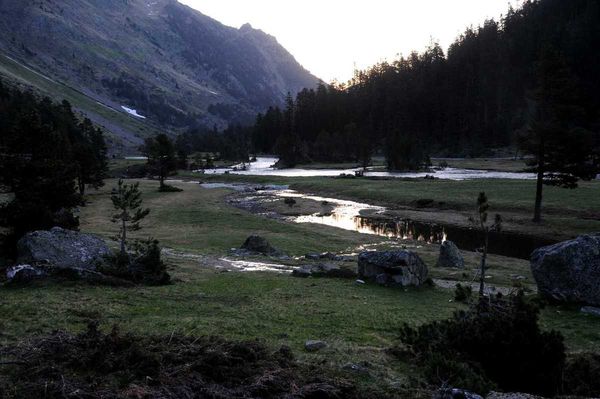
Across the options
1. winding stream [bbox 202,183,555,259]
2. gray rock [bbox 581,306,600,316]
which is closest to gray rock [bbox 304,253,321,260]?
winding stream [bbox 202,183,555,259]

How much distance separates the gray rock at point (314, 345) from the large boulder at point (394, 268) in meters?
12.0

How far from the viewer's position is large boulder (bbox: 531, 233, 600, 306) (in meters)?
19.8

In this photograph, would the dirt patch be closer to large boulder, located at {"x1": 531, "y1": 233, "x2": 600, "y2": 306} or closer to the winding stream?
large boulder, located at {"x1": 531, "y1": 233, "x2": 600, "y2": 306}

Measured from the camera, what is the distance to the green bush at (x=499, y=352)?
10945 mm

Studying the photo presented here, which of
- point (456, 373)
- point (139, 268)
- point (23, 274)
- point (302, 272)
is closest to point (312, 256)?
point (302, 272)

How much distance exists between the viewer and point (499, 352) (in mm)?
11727

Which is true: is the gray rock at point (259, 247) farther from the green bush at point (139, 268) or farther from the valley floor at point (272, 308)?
the green bush at point (139, 268)

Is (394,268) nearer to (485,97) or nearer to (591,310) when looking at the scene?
(591,310)

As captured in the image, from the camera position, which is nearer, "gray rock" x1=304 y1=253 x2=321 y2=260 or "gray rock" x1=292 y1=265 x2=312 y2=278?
"gray rock" x1=292 y1=265 x2=312 y2=278

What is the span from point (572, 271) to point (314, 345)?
14.0 metres

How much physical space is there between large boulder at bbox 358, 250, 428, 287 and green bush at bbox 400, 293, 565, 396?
36.4ft

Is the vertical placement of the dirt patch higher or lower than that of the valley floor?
higher

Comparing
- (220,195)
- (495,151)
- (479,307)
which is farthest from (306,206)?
(495,151)

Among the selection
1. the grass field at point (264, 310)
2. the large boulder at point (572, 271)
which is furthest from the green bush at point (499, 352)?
the large boulder at point (572, 271)
